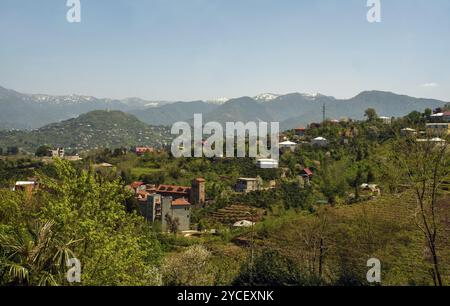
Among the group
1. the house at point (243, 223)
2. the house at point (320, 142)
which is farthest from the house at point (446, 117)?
the house at point (243, 223)

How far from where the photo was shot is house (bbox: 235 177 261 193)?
44688 millimetres

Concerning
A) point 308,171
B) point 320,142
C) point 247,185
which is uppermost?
point 320,142

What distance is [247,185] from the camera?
4481 centimetres

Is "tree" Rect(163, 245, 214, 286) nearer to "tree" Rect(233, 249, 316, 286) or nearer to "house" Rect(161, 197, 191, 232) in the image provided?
"tree" Rect(233, 249, 316, 286)

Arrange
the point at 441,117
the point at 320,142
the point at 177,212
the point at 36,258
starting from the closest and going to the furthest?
the point at 36,258 → the point at 177,212 → the point at 441,117 → the point at 320,142

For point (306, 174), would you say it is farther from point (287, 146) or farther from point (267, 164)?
point (287, 146)

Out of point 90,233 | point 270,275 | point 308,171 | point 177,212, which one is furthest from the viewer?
point 308,171

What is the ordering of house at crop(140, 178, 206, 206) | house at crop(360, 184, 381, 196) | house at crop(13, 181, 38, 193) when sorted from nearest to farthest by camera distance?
house at crop(13, 181, 38, 193), house at crop(360, 184, 381, 196), house at crop(140, 178, 206, 206)

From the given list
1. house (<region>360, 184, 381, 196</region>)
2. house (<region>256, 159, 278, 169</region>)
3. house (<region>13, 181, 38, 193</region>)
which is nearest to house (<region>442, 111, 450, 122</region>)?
house (<region>360, 184, 381, 196</region>)

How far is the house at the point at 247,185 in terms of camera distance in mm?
44688

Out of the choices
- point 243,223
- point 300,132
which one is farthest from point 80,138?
point 243,223

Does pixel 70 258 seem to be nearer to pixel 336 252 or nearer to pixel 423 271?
pixel 423 271
